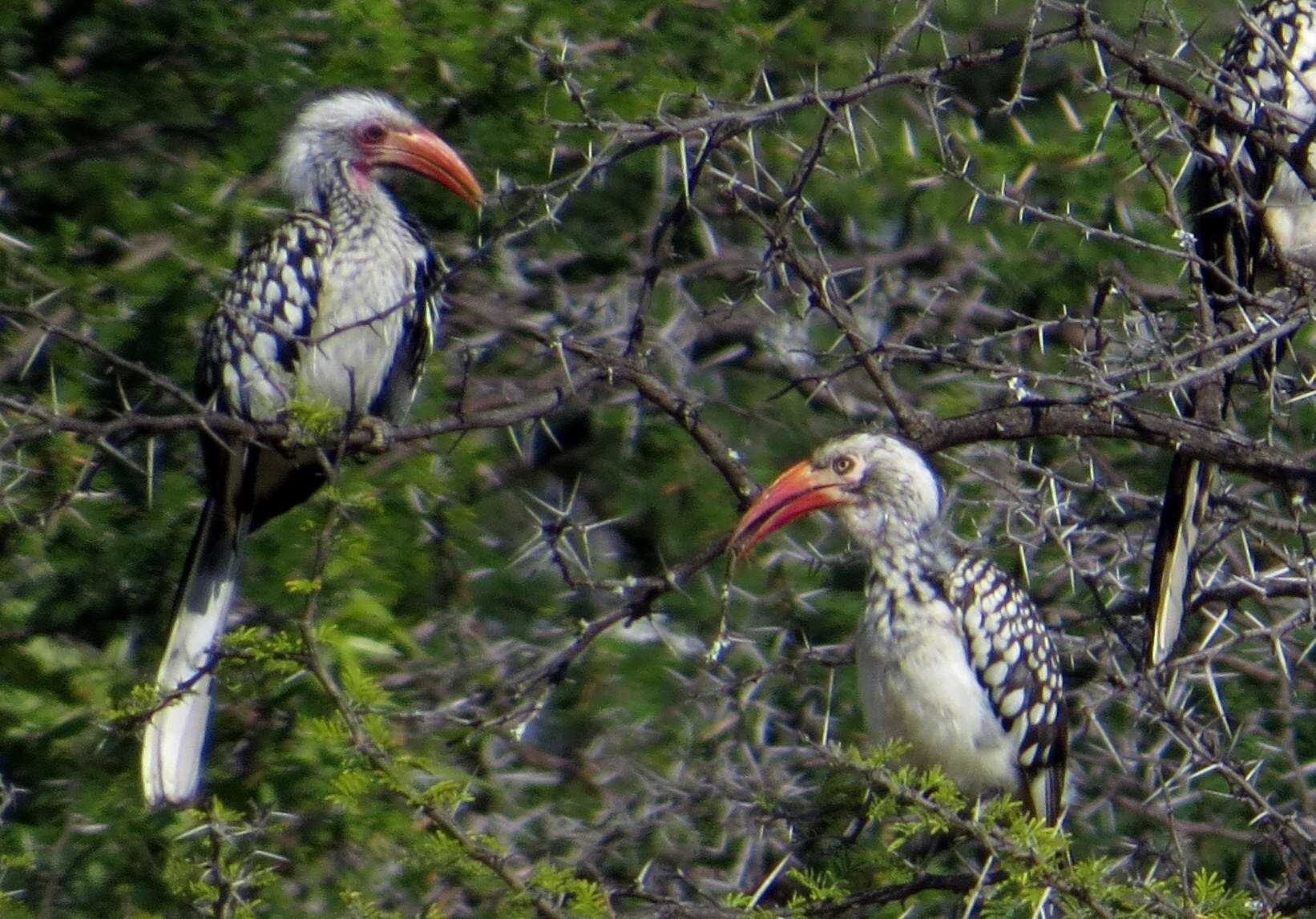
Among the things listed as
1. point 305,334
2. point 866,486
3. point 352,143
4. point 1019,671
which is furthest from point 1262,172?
point 352,143

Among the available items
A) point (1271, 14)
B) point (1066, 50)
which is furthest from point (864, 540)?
point (1066, 50)

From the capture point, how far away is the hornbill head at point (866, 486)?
13.9 feet

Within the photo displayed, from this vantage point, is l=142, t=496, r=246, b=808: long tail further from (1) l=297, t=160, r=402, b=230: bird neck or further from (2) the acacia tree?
(1) l=297, t=160, r=402, b=230: bird neck

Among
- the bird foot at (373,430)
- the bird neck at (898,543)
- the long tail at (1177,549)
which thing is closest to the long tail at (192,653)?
the bird foot at (373,430)

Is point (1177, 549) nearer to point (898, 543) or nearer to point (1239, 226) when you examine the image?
point (898, 543)

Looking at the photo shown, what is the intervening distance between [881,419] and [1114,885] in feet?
9.54

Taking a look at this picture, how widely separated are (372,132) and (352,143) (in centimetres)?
6

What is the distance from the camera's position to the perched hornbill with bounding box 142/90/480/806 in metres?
4.39

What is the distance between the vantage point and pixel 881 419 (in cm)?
565

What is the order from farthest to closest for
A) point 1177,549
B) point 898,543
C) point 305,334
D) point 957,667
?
point 305,334, point 898,543, point 957,667, point 1177,549

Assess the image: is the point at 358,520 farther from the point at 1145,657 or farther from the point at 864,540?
the point at 1145,657

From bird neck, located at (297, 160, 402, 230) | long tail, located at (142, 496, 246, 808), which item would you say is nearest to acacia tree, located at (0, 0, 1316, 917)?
long tail, located at (142, 496, 246, 808)

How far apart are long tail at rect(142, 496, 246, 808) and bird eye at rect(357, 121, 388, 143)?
1.28 metres

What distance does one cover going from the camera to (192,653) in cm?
446
